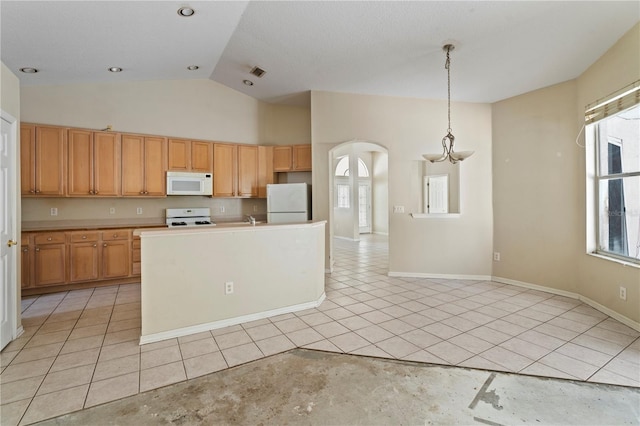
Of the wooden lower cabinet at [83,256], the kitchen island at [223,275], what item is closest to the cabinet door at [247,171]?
the wooden lower cabinet at [83,256]

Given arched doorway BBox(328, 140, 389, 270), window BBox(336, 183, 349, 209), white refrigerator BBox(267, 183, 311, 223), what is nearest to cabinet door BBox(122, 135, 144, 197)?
white refrigerator BBox(267, 183, 311, 223)

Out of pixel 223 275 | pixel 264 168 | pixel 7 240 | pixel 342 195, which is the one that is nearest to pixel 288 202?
pixel 264 168

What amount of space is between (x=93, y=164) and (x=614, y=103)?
654 centimetres

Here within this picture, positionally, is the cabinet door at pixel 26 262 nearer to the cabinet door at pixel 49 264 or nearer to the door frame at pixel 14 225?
the cabinet door at pixel 49 264

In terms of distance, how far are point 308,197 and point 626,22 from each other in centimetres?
433

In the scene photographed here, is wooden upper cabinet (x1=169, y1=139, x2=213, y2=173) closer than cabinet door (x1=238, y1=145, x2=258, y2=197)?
Yes

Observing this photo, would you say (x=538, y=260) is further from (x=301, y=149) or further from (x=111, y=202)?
(x=111, y=202)

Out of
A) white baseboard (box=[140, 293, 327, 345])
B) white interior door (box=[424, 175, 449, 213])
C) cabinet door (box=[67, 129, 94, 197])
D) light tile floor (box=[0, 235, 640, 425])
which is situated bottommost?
light tile floor (box=[0, 235, 640, 425])

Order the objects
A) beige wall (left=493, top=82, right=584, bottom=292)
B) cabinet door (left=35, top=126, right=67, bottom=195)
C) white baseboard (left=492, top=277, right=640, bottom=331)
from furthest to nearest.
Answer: cabinet door (left=35, top=126, right=67, bottom=195), beige wall (left=493, top=82, right=584, bottom=292), white baseboard (left=492, top=277, right=640, bottom=331)

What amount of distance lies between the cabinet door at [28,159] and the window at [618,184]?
699 centimetres

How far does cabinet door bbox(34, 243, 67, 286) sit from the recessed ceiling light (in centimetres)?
344

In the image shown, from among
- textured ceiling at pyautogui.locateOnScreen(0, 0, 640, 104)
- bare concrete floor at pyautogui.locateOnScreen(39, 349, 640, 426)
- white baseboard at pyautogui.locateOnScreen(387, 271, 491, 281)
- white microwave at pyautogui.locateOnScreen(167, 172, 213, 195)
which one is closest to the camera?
bare concrete floor at pyautogui.locateOnScreen(39, 349, 640, 426)

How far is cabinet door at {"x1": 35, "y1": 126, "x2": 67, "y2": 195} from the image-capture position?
161 inches

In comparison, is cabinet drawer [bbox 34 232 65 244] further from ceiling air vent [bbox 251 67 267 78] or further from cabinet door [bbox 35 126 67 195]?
ceiling air vent [bbox 251 67 267 78]
